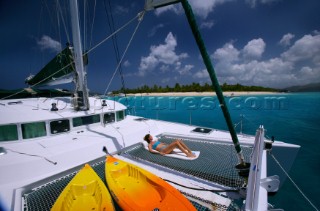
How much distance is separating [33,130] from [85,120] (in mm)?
1945

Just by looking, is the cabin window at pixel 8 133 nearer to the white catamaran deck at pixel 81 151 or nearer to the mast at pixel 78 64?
the white catamaran deck at pixel 81 151

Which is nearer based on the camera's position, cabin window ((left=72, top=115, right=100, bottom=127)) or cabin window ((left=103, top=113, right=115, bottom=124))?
cabin window ((left=72, top=115, right=100, bottom=127))

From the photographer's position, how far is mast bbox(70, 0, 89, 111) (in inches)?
284

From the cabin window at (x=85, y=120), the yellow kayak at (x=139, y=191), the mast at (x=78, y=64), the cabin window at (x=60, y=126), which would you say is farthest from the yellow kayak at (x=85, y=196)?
the mast at (x=78, y=64)

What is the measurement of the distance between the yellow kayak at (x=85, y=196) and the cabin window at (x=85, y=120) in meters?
3.53

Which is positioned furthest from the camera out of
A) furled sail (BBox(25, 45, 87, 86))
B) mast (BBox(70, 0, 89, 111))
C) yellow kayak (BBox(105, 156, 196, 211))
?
furled sail (BBox(25, 45, 87, 86))

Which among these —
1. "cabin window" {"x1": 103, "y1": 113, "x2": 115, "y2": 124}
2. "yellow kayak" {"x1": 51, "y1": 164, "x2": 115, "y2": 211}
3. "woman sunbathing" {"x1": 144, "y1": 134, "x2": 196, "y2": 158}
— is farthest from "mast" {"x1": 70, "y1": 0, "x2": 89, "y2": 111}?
"yellow kayak" {"x1": 51, "y1": 164, "x2": 115, "y2": 211}

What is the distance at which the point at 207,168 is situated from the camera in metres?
4.68

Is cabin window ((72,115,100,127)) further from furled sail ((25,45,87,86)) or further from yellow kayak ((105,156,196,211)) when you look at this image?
yellow kayak ((105,156,196,211))

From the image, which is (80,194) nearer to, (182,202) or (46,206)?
(46,206)

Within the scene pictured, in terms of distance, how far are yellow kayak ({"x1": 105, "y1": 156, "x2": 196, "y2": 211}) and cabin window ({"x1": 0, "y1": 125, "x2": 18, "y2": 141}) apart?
3849 millimetres

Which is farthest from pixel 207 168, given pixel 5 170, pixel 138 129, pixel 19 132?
pixel 19 132

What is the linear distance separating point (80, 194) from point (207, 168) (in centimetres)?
336

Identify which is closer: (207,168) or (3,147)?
(207,168)
